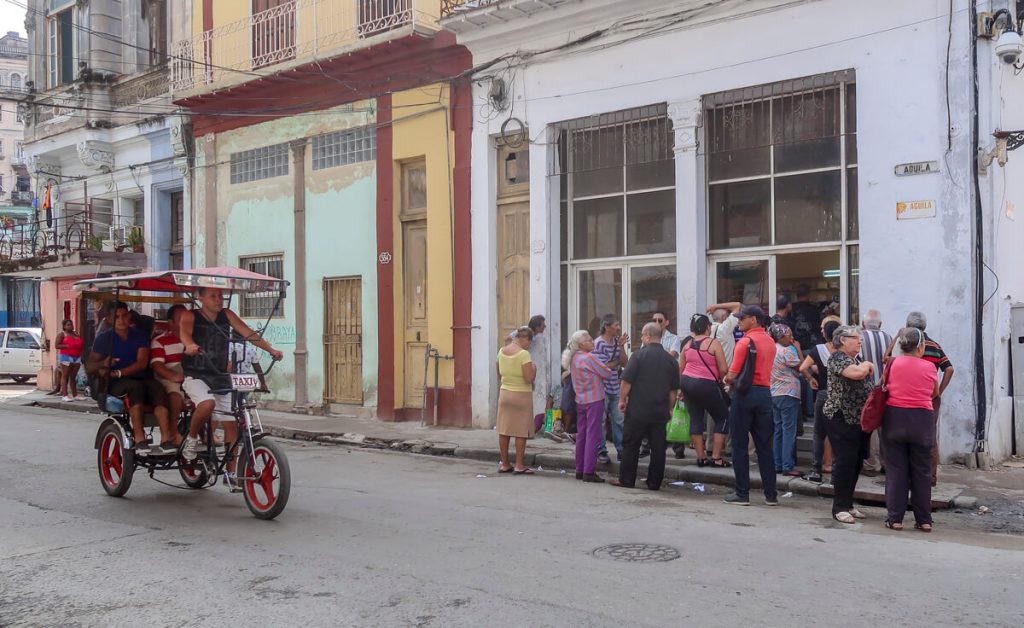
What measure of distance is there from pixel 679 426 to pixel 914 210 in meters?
3.64

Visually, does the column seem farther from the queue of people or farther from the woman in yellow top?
the woman in yellow top

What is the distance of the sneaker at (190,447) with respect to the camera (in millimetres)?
8305

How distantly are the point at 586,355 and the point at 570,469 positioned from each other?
69.5 inches

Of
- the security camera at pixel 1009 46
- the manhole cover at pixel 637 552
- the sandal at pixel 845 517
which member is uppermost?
the security camera at pixel 1009 46

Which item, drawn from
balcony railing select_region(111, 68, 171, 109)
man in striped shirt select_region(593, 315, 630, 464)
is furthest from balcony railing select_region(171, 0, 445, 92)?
man in striped shirt select_region(593, 315, 630, 464)

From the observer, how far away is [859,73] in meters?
10.7

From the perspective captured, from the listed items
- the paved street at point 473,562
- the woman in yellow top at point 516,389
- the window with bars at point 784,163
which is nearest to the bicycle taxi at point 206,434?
the paved street at point 473,562

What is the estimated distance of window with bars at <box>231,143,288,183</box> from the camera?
18.1 m

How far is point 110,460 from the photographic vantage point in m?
9.04

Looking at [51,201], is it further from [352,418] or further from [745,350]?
[745,350]

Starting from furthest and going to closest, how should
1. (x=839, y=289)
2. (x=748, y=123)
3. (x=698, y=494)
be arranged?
(x=748, y=123) → (x=839, y=289) → (x=698, y=494)

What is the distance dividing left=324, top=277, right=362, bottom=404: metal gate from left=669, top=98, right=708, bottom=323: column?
22.0 ft

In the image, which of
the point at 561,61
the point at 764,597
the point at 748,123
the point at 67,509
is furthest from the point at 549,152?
the point at 764,597

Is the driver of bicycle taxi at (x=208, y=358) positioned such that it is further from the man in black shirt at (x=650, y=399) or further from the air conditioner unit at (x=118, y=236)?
the air conditioner unit at (x=118, y=236)
